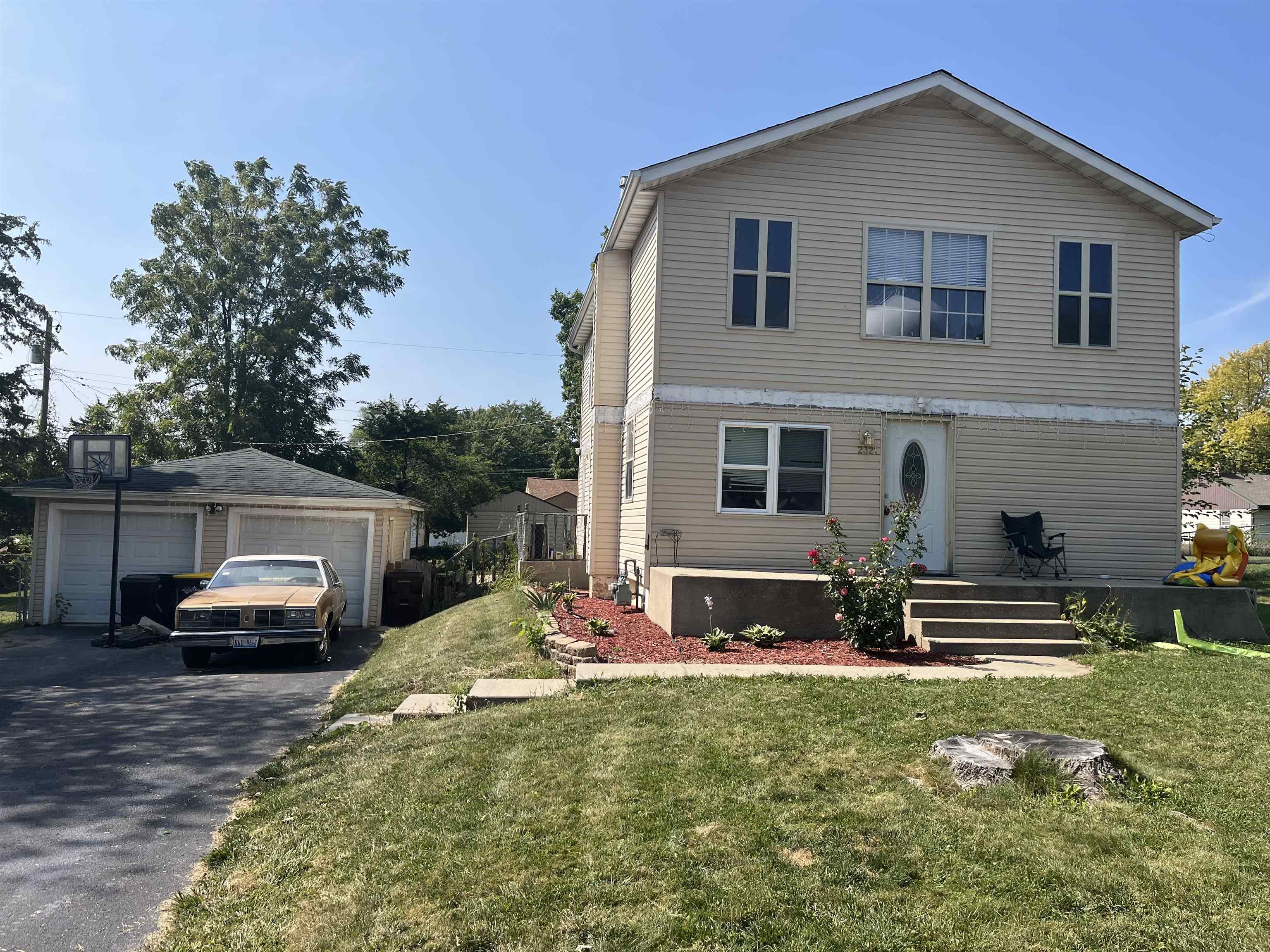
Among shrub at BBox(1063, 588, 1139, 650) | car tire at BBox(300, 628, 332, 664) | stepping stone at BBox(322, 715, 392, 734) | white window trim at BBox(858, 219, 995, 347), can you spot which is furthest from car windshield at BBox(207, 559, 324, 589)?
shrub at BBox(1063, 588, 1139, 650)

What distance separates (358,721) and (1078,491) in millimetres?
10474

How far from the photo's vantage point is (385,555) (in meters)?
18.8

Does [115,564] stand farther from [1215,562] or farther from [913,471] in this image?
[1215,562]

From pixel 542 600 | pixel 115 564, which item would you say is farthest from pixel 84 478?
pixel 542 600

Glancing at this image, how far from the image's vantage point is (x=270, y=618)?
12.1 metres

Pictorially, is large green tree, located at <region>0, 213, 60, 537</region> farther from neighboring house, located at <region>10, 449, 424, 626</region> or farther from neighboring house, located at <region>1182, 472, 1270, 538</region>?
neighboring house, located at <region>1182, 472, 1270, 538</region>

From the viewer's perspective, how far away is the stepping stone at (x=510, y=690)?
27.2 feet

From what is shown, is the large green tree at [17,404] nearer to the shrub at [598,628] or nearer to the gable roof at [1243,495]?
the shrub at [598,628]

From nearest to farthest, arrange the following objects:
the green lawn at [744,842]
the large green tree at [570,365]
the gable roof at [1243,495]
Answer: the green lawn at [744,842], the large green tree at [570,365], the gable roof at [1243,495]

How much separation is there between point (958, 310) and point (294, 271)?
31.1 metres

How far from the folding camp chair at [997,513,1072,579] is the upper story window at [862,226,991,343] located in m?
2.66

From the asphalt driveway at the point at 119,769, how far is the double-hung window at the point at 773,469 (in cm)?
586

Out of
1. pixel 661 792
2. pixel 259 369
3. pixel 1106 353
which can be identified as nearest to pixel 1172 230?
pixel 1106 353

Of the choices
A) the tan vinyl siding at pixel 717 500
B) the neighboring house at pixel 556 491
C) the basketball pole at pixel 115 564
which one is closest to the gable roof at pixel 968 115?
the tan vinyl siding at pixel 717 500
